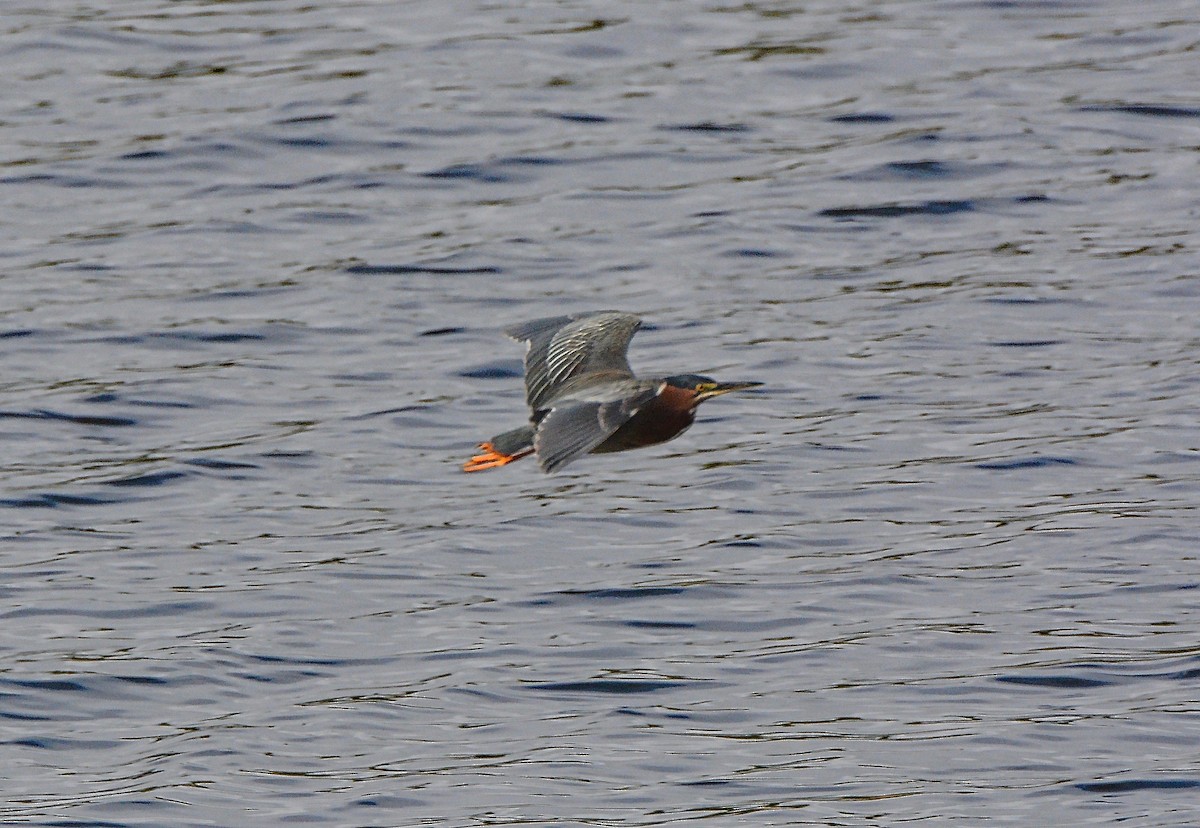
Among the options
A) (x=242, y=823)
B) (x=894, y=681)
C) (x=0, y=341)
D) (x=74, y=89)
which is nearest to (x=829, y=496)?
(x=894, y=681)

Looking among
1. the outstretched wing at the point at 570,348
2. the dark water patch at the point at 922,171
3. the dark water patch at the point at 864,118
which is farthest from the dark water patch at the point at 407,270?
the outstretched wing at the point at 570,348

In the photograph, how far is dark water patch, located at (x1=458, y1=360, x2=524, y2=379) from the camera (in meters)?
13.4

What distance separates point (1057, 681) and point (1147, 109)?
A: 8.80m

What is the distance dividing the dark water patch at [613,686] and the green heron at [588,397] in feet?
3.97

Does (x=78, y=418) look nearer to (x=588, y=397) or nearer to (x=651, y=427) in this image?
(x=651, y=427)

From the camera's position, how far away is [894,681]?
32.4ft

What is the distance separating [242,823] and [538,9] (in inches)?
479

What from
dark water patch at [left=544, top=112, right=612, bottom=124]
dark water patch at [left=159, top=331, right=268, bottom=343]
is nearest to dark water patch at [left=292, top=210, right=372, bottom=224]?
dark water patch at [left=159, top=331, right=268, bottom=343]

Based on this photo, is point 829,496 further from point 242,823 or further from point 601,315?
point 242,823

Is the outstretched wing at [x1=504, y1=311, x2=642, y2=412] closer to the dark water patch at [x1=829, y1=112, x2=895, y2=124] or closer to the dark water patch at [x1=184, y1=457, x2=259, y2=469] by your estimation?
the dark water patch at [x1=184, y1=457, x2=259, y2=469]

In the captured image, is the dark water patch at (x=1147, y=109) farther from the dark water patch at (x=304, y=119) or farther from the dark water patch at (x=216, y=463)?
the dark water patch at (x=216, y=463)

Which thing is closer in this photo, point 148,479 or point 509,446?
point 509,446

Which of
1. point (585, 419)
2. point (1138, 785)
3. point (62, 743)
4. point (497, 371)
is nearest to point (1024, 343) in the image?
point (497, 371)

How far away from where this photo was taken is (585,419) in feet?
26.7
